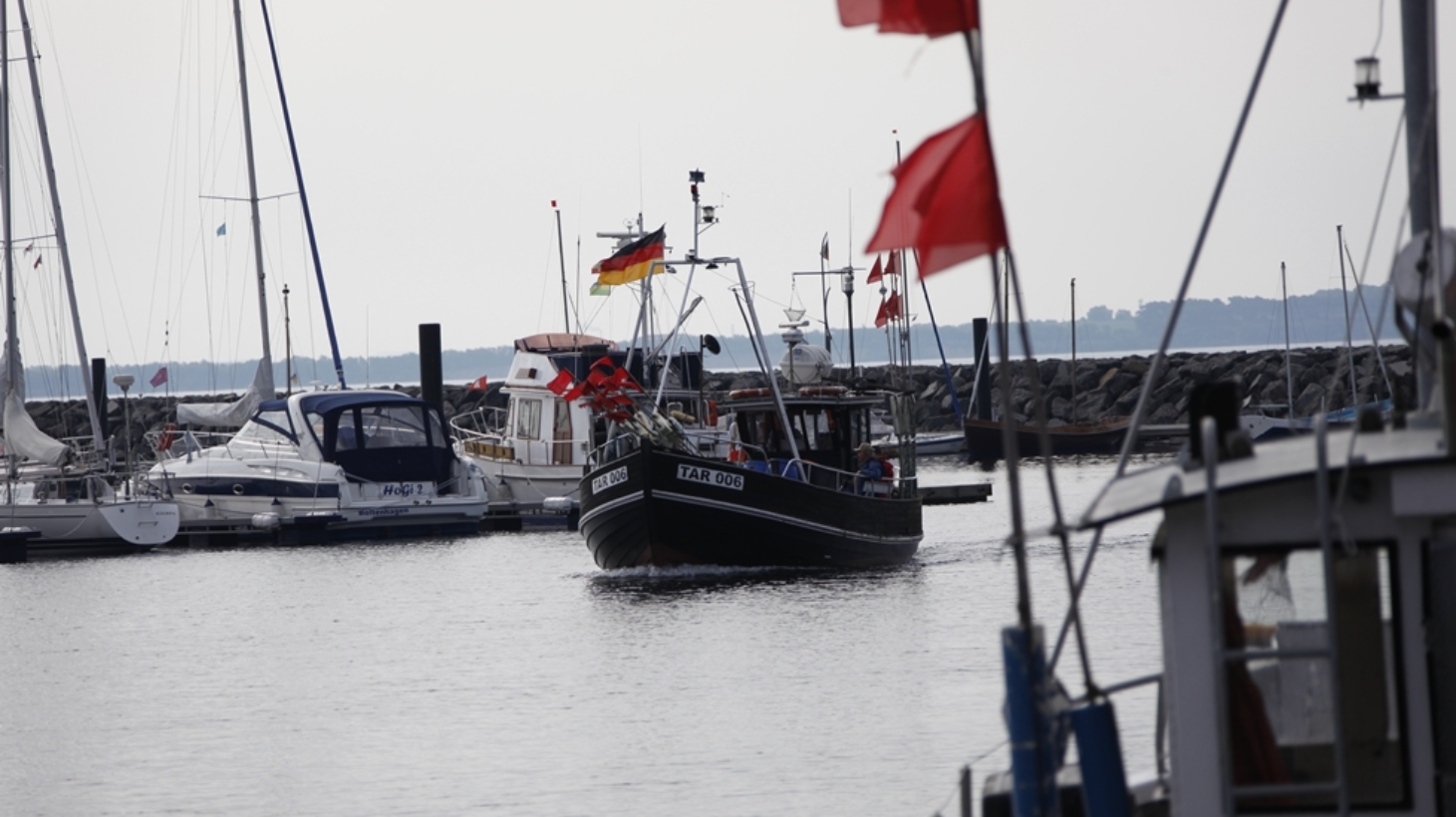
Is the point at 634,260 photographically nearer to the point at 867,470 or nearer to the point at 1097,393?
the point at 867,470

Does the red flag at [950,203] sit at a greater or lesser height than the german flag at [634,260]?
lesser

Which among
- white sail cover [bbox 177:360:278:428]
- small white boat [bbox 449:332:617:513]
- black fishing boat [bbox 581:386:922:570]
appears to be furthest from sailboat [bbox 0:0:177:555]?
black fishing boat [bbox 581:386:922:570]

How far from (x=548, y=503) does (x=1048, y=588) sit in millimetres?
17544

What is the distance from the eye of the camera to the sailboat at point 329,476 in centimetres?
4184

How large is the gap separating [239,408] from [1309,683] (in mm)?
43965

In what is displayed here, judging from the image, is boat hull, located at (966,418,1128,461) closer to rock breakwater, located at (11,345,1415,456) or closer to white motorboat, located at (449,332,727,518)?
rock breakwater, located at (11,345,1415,456)

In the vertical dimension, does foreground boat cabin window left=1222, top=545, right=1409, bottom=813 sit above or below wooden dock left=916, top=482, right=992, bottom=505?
above

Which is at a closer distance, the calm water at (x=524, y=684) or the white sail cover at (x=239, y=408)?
the calm water at (x=524, y=684)

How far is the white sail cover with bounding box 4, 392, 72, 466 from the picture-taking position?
3981cm

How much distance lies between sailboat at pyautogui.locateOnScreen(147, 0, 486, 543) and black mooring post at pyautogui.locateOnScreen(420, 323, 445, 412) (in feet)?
18.3

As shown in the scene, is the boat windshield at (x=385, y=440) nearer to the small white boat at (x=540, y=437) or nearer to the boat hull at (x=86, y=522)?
the small white boat at (x=540, y=437)

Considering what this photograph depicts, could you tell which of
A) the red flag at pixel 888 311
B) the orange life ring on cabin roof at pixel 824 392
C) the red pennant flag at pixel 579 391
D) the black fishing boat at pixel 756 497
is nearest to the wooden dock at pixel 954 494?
the red flag at pixel 888 311

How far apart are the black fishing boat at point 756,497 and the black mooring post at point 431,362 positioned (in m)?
19.0

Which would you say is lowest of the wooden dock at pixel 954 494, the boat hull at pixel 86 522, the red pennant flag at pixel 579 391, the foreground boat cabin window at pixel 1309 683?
the wooden dock at pixel 954 494
